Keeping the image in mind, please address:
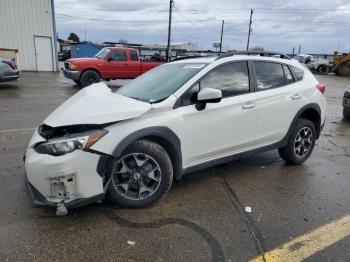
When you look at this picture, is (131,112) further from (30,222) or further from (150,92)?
(30,222)

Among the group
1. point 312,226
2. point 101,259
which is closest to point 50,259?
point 101,259

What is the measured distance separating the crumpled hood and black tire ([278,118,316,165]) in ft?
8.25

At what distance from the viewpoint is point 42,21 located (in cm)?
2323

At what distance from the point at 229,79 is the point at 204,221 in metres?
1.84

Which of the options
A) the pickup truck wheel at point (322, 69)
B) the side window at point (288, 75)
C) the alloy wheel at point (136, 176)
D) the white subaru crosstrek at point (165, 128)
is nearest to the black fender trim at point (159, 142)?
the white subaru crosstrek at point (165, 128)

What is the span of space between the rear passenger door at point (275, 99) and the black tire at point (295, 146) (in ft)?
0.71

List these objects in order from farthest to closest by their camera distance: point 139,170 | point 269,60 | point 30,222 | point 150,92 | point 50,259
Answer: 1. point 269,60
2. point 150,92
3. point 139,170
4. point 30,222
5. point 50,259

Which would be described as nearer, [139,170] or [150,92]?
[139,170]

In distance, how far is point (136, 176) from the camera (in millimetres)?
3525

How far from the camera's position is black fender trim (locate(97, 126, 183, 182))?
10.5 feet

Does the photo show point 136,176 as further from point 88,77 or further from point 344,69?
point 344,69

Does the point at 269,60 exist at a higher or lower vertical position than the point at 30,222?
higher

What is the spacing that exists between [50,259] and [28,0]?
23813 millimetres

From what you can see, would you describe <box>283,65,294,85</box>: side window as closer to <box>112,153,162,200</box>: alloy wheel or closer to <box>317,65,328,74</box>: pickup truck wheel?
<box>112,153,162,200</box>: alloy wheel
